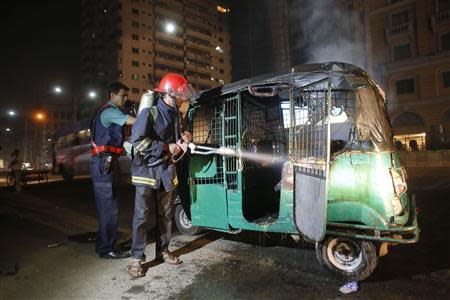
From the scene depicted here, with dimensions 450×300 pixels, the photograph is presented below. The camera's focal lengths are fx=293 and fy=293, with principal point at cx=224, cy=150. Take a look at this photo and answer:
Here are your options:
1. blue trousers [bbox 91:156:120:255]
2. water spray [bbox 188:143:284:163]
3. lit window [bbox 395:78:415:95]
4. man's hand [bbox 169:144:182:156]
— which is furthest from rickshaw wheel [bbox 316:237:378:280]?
lit window [bbox 395:78:415:95]

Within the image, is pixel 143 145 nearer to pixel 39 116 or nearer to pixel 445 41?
pixel 39 116

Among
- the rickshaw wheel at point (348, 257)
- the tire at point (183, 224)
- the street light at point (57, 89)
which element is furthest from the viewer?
the street light at point (57, 89)

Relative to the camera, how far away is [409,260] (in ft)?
13.9

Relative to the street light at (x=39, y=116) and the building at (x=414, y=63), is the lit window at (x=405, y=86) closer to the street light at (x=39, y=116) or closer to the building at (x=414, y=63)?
the building at (x=414, y=63)

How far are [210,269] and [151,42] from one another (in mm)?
70737

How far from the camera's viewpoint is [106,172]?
4520mm

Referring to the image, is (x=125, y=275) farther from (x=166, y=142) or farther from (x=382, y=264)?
(x=382, y=264)

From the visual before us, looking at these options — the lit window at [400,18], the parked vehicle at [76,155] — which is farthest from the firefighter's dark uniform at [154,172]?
the lit window at [400,18]

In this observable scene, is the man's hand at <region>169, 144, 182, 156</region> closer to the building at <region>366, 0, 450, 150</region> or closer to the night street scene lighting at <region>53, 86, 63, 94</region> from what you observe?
the night street scene lighting at <region>53, 86, 63, 94</region>

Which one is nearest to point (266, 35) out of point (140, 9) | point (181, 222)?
point (140, 9)

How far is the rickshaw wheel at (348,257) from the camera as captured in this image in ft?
11.7

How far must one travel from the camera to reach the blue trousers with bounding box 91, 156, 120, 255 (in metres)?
4.55

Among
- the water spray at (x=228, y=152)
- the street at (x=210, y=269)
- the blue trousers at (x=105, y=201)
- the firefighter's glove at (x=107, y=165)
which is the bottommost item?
the street at (x=210, y=269)

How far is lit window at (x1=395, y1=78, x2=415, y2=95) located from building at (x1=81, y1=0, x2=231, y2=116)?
40.2m
